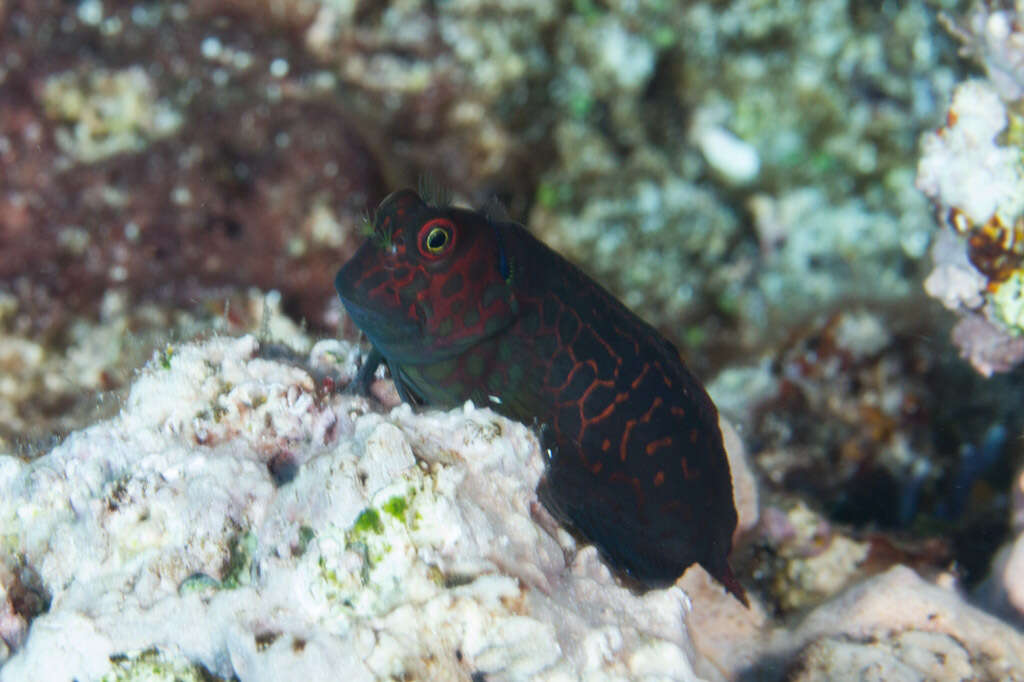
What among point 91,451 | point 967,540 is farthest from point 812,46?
point 91,451

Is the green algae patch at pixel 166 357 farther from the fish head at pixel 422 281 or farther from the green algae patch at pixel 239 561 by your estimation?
the green algae patch at pixel 239 561

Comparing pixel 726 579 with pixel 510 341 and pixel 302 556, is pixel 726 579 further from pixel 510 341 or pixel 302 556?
pixel 302 556

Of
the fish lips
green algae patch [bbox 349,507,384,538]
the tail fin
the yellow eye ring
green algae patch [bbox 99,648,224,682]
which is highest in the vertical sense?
the yellow eye ring

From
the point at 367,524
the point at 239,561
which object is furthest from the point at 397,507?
the point at 239,561

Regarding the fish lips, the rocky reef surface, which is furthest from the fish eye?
the rocky reef surface

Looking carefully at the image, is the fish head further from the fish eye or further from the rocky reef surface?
the rocky reef surface

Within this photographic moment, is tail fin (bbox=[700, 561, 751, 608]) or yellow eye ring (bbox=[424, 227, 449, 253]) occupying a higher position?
yellow eye ring (bbox=[424, 227, 449, 253])

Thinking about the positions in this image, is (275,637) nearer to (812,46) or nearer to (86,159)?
(86,159)

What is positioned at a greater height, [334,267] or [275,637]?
[275,637]
